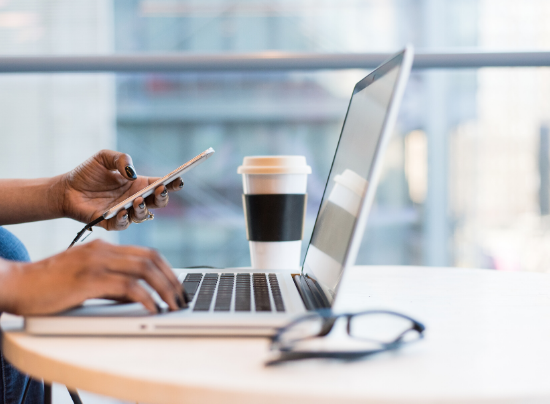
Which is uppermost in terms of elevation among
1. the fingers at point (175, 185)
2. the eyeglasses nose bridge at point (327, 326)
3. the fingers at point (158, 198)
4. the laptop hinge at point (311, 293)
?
the fingers at point (175, 185)

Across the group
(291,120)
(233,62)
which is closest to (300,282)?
(233,62)

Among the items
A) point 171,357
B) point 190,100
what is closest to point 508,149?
point 190,100

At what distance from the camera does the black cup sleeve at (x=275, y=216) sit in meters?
0.73

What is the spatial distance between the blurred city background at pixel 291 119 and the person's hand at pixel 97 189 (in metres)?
1.39

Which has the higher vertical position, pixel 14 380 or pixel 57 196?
pixel 57 196

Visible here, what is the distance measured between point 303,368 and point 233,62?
696mm

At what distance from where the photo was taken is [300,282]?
540mm

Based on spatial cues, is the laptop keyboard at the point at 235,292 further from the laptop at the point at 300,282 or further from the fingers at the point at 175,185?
the fingers at the point at 175,185

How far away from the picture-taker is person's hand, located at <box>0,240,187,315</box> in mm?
365

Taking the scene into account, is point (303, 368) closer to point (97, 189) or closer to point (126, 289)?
point (126, 289)

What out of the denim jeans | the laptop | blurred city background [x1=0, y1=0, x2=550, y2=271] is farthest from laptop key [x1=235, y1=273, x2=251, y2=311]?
blurred city background [x1=0, y1=0, x2=550, y2=271]

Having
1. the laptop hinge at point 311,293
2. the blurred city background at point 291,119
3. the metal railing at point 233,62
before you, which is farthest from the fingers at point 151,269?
the blurred city background at point 291,119

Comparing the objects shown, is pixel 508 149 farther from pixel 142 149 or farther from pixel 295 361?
pixel 295 361

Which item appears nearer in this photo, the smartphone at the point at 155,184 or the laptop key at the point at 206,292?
the laptop key at the point at 206,292
